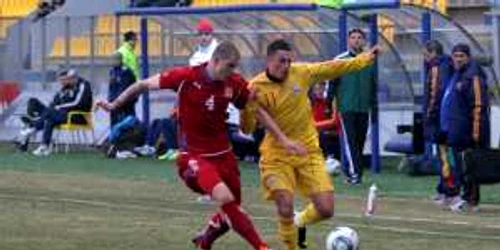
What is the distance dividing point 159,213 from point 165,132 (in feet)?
30.9

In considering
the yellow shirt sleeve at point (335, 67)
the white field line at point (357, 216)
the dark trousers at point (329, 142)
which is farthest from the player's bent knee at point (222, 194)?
the dark trousers at point (329, 142)

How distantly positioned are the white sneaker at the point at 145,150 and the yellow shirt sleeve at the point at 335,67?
13.6 meters

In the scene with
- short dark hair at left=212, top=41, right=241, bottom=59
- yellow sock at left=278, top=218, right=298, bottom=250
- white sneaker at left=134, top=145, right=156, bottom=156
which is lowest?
white sneaker at left=134, top=145, right=156, bottom=156

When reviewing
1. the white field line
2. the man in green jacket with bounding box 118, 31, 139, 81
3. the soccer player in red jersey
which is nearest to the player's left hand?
the soccer player in red jersey

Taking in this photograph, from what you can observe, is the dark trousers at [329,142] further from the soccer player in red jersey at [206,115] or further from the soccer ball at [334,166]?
the soccer player in red jersey at [206,115]

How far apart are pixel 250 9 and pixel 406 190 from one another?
583 cm

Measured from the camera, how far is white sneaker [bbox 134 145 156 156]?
27.5 m

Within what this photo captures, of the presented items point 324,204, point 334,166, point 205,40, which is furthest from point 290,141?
point 205,40

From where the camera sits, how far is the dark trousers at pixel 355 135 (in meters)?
21.3

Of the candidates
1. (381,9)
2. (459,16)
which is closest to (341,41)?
(381,9)

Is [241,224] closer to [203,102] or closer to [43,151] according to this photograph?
[203,102]

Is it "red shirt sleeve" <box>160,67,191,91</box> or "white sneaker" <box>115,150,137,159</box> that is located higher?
"red shirt sleeve" <box>160,67,191,91</box>

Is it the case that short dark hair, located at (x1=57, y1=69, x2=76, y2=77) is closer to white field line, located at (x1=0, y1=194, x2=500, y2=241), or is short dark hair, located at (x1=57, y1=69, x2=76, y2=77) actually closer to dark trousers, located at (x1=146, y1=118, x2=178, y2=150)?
dark trousers, located at (x1=146, y1=118, x2=178, y2=150)

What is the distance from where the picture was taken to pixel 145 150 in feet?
90.3
